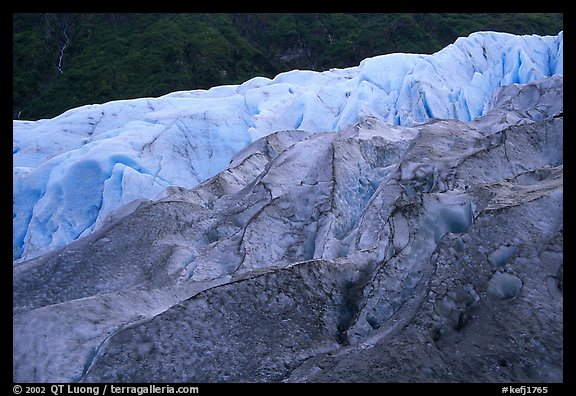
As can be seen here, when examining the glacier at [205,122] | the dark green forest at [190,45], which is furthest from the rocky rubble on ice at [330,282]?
the dark green forest at [190,45]

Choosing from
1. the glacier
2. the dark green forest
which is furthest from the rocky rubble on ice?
the dark green forest

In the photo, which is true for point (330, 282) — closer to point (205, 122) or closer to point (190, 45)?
point (205, 122)

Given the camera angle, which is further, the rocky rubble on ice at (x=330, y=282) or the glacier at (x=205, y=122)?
the glacier at (x=205, y=122)

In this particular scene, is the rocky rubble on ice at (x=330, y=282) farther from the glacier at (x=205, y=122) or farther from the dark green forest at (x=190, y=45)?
the dark green forest at (x=190, y=45)

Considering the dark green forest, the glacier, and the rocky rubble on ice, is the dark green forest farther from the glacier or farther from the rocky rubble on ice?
the rocky rubble on ice

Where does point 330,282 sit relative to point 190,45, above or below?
above

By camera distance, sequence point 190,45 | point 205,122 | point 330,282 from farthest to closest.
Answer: point 190,45 → point 205,122 → point 330,282

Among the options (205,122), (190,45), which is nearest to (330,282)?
(205,122)
